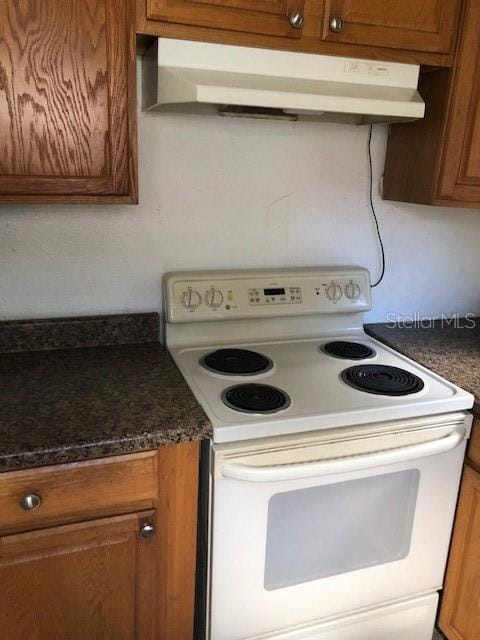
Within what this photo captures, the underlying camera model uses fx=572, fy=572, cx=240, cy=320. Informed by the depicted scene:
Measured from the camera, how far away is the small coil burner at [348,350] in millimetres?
1723

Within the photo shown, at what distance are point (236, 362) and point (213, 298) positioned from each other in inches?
8.5

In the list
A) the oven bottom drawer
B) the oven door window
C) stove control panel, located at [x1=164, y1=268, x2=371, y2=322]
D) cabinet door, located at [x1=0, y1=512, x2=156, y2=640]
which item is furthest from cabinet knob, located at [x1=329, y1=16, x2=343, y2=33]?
the oven bottom drawer

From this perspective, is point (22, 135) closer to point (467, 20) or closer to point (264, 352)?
point (264, 352)

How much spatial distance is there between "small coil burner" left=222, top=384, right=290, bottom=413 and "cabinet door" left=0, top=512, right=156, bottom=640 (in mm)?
317

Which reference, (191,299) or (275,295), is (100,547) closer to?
(191,299)

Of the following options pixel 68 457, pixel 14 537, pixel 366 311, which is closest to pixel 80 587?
pixel 14 537

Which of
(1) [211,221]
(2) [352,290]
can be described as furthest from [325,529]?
(1) [211,221]

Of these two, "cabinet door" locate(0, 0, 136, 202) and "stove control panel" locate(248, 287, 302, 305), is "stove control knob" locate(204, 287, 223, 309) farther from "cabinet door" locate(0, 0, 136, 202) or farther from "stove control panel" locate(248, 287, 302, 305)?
"cabinet door" locate(0, 0, 136, 202)

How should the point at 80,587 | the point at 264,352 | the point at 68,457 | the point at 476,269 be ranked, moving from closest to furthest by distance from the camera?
1. the point at 68,457
2. the point at 80,587
3. the point at 264,352
4. the point at 476,269

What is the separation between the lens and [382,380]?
1548 mm

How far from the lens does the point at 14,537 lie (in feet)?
A: 3.81

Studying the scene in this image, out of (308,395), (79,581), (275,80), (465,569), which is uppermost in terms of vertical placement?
(275,80)

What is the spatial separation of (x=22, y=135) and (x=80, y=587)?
983 mm

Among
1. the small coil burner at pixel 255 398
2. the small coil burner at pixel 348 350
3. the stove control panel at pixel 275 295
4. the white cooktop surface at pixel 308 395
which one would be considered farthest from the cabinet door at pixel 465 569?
the stove control panel at pixel 275 295
